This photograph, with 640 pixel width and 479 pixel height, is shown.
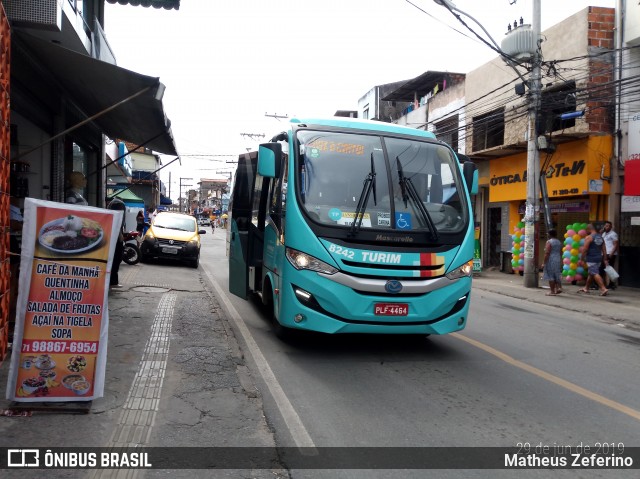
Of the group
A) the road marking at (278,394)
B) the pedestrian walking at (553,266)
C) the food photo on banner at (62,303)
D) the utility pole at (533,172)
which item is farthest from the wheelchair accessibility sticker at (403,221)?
the utility pole at (533,172)

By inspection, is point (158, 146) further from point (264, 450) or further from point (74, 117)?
point (264, 450)

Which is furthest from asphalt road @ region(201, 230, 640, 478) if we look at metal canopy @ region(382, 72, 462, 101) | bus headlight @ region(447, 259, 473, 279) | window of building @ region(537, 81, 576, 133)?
metal canopy @ region(382, 72, 462, 101)

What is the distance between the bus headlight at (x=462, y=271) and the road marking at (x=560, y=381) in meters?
1.18

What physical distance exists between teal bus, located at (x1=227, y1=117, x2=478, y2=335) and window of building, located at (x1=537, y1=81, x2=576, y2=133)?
31.1 ft

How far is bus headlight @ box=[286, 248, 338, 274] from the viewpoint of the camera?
19.9 feet

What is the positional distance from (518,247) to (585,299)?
241 inches

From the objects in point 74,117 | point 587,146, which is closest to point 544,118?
point 587,146

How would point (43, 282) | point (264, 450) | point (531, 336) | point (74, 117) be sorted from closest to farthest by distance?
point (264, 450) → point (43, 282) → point (531, 336) → point (74, 117)

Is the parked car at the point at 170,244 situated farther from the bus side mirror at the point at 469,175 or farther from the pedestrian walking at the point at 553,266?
the bus side mirror at the point at 469,175

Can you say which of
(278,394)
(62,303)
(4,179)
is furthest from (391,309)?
(4,179)

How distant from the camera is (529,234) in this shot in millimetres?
15680

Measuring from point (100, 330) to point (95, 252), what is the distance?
652mm

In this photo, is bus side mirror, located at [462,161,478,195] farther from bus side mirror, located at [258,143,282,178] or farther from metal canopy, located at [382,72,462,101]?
metal canopy, located at [382,72,462,101]

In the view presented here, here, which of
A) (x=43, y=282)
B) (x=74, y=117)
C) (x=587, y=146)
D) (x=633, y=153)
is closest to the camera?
(x=43, y=282)
